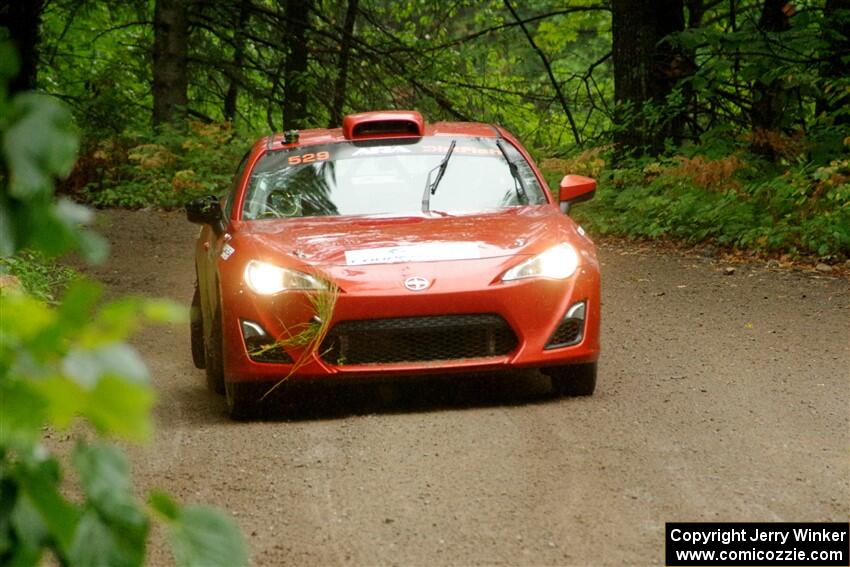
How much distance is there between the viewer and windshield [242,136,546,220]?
8023 millimetres

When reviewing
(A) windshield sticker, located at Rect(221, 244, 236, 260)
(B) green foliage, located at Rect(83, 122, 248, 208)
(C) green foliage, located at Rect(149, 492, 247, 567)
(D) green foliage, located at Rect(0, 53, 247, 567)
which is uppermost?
(D) green foliage, located at Rect(0, 53, 247, 567)

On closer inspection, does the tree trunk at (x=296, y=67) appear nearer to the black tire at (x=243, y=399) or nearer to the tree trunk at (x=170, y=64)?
the tree trunk at (x=170, y=64)

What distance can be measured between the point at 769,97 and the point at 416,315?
38.5ft

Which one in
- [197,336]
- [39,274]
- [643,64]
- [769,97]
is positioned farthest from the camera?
[643,64]

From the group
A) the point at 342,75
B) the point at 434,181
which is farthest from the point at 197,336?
the point at 342,75

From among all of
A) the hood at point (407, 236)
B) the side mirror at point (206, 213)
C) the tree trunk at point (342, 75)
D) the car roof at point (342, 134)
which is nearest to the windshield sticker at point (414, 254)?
the hood at point (407, 236)

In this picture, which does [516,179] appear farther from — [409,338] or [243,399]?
[243,399]

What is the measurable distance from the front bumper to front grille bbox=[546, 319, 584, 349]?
0.02m

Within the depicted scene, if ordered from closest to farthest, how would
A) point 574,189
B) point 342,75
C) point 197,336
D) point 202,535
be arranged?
1. point 202,535
2. point 574,189
3. point 197,336
4. point 342,75

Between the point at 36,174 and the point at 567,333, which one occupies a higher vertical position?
the point at 36,174

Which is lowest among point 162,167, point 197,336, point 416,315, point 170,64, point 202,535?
point 162,167

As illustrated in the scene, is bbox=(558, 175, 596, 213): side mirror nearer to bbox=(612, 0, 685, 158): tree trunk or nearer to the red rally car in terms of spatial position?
the red rally car

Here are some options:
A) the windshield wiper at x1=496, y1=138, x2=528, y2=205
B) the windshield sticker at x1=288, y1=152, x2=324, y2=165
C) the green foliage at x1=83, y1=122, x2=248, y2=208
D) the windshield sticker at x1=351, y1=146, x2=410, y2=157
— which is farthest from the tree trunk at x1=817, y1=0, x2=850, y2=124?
the green foliage at x1=83, y1=122, x2=248, y2=208

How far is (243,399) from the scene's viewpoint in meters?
7.01
